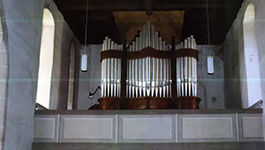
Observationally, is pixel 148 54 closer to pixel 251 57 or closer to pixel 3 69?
pixel 251 57

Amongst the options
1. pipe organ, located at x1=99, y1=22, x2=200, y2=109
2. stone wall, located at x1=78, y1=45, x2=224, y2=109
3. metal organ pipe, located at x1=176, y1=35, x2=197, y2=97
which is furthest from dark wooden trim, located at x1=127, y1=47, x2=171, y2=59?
stone wall, located at x1=78, y1=45, x2=224, y2=109

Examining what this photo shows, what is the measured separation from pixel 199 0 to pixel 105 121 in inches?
216

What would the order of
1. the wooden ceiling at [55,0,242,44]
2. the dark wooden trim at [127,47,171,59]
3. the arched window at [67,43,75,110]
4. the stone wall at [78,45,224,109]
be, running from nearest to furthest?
1. the dark wooden trim at [127,47,171,59]
2. the wooden ceiling at [55,0,242,44]
3. the arched window at [67,43,75,110]
4. the stone wall at [78,45,224,109]

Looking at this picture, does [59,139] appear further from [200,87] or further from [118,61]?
[200,87]

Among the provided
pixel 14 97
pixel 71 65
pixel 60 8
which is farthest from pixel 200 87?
pixel 14 97

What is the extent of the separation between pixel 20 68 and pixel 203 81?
8519mm

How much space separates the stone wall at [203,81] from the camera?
16359mm

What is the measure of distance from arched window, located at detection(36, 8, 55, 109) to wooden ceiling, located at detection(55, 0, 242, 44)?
79 cm

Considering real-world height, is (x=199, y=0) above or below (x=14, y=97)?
above

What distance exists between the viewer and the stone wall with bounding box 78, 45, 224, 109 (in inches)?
644

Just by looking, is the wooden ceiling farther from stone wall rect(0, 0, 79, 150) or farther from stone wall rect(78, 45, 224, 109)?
stone wall rect(0, 0, 79, 150)

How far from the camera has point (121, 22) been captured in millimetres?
15844

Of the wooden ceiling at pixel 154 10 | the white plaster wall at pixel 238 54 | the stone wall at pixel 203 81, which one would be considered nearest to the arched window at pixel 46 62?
the wooden ceiling at pixel 154 10

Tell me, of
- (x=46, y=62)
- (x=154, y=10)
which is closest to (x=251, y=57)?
(x=154, y=10)
